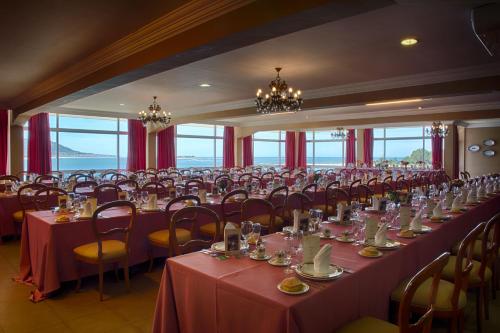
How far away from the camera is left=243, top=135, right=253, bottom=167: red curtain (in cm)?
1833

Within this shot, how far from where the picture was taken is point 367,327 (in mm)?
2066

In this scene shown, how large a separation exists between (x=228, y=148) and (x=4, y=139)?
30.0 feet

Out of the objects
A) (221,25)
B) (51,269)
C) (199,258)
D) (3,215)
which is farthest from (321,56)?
(3,215)

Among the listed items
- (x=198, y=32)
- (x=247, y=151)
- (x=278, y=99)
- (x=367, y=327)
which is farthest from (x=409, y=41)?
(x=247, y=151)

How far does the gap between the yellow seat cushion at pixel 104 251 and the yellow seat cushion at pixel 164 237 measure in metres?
0.43

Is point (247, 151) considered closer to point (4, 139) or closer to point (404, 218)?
point (4, 139)

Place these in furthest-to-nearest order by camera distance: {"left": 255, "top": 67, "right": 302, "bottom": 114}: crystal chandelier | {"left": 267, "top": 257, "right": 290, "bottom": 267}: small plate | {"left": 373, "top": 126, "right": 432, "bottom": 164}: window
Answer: {"left": 373, "top": 126, "right": 432, "bottom": 164}: window
{"left": 255, "top": 67, "right": 302, "bottom": 114}: crystal chandelier
{"left": 267, "top": 257, "right": 290, "bottom": 267}: small plate

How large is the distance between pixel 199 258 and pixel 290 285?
80cm

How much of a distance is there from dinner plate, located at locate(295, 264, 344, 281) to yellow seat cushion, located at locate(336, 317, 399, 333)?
281 millimetres

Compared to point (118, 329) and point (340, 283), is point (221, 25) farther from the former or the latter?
point (118, 329)

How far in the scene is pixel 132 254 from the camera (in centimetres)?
444

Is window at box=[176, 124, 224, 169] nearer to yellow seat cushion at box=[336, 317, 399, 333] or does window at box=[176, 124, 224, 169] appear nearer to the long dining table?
the long dining table

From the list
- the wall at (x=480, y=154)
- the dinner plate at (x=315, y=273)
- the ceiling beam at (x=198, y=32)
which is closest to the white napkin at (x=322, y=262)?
the dinner plate at (x=315, y=273)

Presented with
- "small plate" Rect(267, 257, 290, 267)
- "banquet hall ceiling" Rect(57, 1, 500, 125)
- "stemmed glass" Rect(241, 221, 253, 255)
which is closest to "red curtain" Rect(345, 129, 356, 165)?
"banquet hall ceiling" Rect(57, 1, 500, 125)
